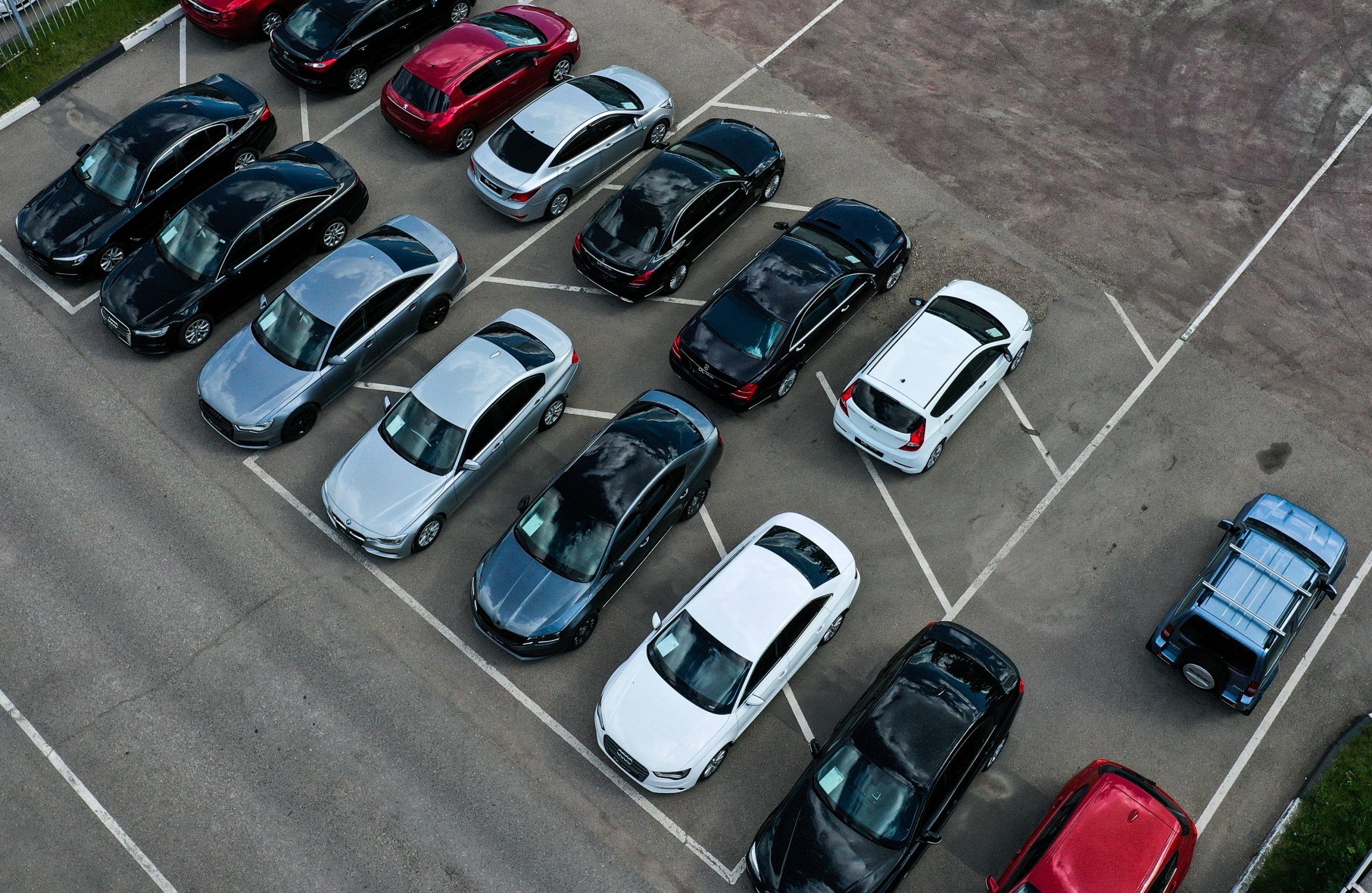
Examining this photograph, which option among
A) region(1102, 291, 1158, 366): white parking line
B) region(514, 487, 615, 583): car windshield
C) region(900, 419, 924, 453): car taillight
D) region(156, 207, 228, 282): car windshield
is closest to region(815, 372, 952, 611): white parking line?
region(900, 419, 924, 453): car taillight

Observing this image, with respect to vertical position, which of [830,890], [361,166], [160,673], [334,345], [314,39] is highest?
[314,39]

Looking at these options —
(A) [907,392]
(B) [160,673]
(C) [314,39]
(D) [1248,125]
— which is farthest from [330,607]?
(D) [1248,125]

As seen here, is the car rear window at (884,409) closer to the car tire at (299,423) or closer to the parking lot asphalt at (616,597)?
the parking lot asphalt at (616,597)

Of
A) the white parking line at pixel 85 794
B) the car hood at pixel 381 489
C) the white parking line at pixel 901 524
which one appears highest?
the white parking line at pixel 901 524

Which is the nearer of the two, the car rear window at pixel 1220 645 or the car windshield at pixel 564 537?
the car rear window at pixel 1220 645

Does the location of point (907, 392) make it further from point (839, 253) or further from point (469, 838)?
point (469, 838)

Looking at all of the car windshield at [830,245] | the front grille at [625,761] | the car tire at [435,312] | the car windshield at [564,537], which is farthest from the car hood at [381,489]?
the car windshield at [830,245]

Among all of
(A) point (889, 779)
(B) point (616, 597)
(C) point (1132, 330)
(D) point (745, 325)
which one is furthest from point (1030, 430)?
(B) point (616, 597)
